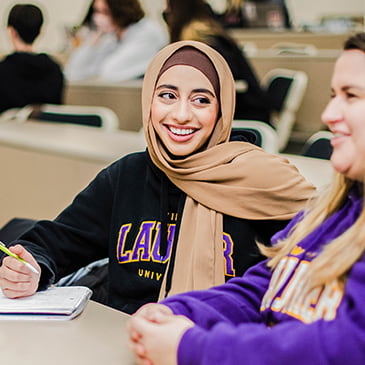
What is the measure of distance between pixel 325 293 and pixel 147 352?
0.82 feet

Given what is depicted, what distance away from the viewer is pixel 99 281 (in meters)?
1.58

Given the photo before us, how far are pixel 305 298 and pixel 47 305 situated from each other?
0.46 m

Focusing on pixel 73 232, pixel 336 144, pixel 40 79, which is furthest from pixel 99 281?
pixel 40 79

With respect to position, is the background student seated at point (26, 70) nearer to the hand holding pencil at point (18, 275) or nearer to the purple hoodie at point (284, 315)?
the hand holding pencil at point (18, 275)

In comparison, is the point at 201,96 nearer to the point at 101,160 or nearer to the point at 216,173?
the point at 216,173

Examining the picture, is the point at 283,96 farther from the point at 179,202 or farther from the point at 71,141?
the point at 179,202

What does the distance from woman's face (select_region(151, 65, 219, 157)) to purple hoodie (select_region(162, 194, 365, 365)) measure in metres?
0.38

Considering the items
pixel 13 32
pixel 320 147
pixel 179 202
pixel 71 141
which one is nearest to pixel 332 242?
pixel 179 202

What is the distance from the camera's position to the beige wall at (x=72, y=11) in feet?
31.9

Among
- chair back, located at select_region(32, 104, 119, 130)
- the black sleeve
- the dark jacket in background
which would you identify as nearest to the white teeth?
the black sleeve

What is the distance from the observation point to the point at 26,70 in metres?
3.82

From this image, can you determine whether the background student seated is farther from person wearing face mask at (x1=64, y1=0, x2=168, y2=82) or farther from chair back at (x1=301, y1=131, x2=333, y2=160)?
chair back at (x1=301, y1=131, x2=333, y2=160)

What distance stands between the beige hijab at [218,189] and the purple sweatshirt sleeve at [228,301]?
0.67 ft

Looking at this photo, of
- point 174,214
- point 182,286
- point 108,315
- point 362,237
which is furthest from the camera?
point 174,214
